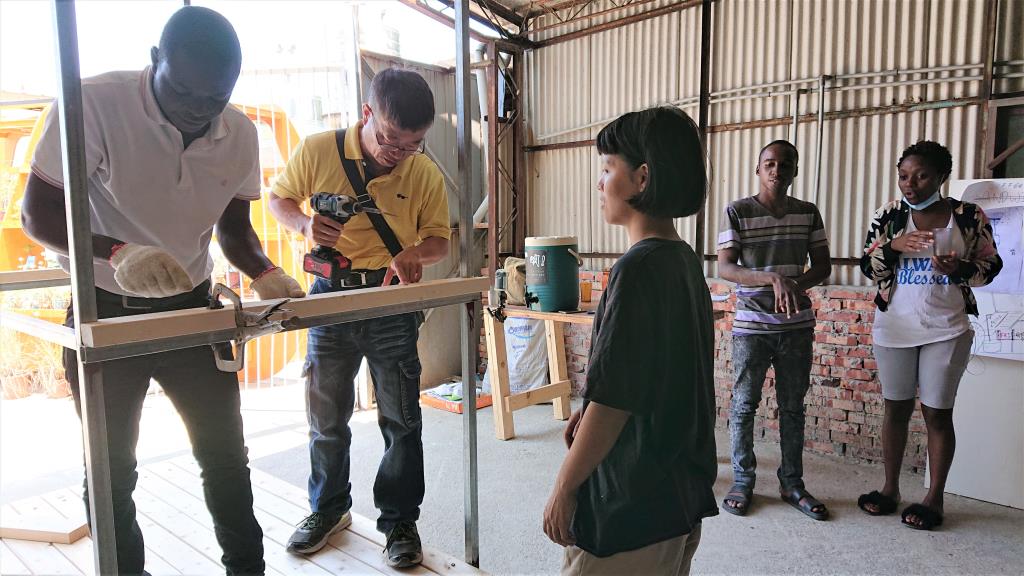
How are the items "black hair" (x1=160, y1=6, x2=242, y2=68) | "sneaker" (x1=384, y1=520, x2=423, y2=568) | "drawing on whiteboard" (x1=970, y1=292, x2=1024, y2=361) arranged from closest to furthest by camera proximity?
"black hair" (x1=160, y1=6, x2=242, y2=68) < "sneaker" (x1=384, y1=520, x2=423, y2=568) < "drawing on whiteboard" (x1=970, y1=292, x2=1024, y2=361)

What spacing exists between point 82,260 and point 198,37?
60cm

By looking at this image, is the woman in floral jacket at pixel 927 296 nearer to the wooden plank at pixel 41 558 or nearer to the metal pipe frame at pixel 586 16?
the metal pipe frame at pixel 586 16

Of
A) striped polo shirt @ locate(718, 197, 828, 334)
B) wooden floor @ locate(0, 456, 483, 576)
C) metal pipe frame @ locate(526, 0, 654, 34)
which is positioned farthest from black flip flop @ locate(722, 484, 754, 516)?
metal pipe frame @ locate(526, 0, 654, 34)

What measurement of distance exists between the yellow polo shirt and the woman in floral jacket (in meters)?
2.21

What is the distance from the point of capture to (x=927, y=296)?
2.80 meters

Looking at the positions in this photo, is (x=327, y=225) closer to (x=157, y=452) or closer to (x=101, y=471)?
(x=101, y=471)

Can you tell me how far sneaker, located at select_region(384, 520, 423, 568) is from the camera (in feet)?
6.30

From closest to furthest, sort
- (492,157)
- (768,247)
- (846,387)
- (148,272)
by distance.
Result: (148,272)
(768,247)
(846,387)
(492,157)

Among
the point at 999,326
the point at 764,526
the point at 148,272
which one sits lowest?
the point at 764,526

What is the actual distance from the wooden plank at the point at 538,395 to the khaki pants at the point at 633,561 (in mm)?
2908

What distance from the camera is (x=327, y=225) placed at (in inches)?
74.7

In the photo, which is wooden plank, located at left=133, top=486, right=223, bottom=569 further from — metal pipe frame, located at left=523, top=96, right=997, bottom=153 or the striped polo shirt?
metal pipe frame, located at left=523, top=96, right=997, bottom=153

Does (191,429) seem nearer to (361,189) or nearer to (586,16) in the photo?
(361,189)

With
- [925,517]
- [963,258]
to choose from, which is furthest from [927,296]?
[925,517]
